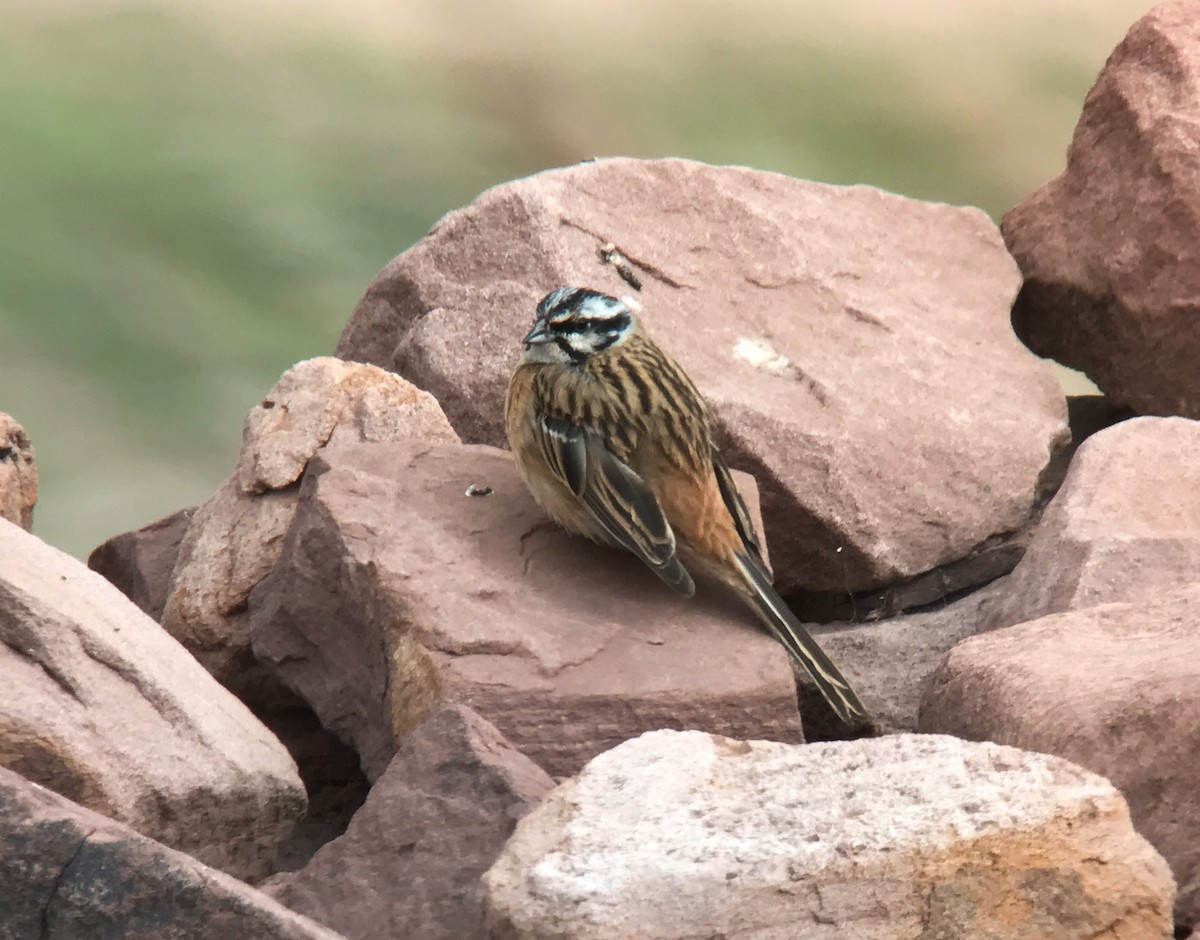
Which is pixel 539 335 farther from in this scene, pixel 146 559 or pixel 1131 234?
pixel 1131 234

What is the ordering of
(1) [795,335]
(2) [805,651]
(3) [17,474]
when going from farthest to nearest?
1. (1) [795,335]
2. (3) [17,474]
3. (2) [805,651]

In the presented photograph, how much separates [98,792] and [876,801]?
1716 millimetres

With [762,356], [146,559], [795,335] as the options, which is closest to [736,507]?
[762,356]

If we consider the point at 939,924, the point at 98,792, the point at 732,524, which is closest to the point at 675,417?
the point at 732,524

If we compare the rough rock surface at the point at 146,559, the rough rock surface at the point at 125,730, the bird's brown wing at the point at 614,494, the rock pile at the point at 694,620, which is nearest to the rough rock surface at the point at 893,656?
the rock pile at the point at 694,620

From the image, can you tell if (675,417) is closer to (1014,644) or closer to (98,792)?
(1014,644)

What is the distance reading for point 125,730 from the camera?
3875 mm

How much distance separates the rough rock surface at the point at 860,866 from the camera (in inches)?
110

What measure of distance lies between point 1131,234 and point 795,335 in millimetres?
1504

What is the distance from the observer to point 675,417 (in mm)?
5102

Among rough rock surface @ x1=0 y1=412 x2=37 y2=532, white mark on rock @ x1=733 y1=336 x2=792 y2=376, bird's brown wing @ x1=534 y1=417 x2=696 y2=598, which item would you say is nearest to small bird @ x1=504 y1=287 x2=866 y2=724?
bird's brown wing @ x1=534 y1=417 x2=696 y2=598

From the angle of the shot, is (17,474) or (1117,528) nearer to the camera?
(1117,528)

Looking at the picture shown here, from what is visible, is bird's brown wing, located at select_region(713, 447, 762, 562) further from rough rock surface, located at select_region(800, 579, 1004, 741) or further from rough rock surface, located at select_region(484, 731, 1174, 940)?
rough rock surface, located at select_region(484, 731, 1174, 940)

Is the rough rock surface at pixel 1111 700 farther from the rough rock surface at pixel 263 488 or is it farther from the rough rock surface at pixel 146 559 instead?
the rough rock surface at pixel 146 559
